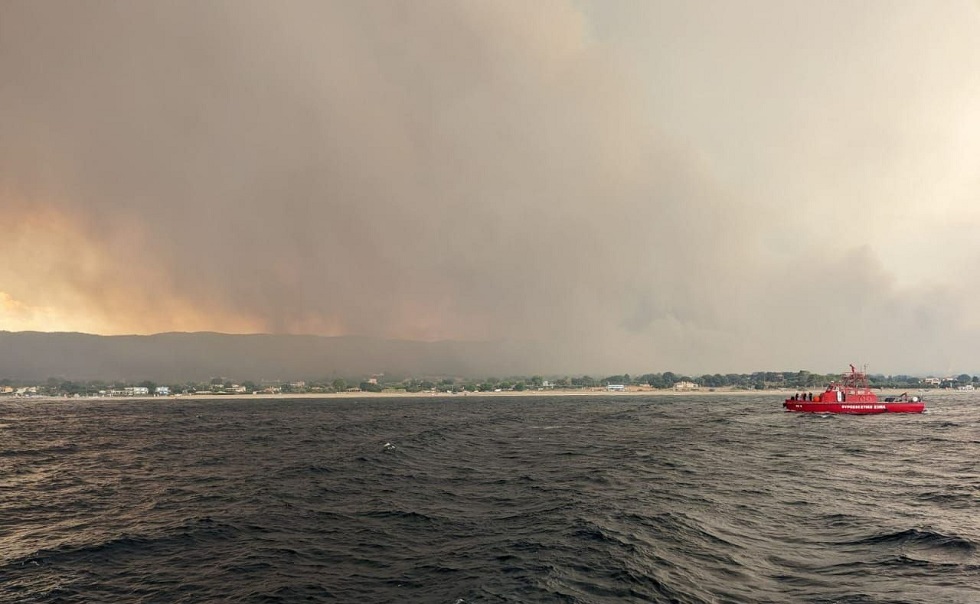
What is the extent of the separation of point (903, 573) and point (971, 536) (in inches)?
369

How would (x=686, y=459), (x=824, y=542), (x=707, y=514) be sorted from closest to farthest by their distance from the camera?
(x=824, y=542) → (x=707, y=514) → (x=686, y=459)

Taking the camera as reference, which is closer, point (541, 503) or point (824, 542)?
point (824, 542)

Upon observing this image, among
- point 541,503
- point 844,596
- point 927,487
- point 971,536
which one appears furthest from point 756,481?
point 844,596

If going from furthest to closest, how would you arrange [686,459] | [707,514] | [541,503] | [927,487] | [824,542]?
[686,459], [927,487], [541,503], [707,514], [824,542]

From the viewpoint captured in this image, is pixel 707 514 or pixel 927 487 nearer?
pixel 707 514

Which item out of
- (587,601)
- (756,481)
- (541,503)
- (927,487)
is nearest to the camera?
(587,601)

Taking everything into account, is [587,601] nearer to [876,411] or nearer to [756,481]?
[756,481]

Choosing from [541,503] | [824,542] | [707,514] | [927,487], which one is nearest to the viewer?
[824,542]

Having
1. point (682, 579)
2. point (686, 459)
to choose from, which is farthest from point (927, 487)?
point (682, 579)

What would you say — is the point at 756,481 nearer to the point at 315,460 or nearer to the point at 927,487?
the point at 927,487

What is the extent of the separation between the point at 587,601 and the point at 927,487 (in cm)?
3805

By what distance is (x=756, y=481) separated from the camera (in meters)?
41.8

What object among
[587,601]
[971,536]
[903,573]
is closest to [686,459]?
[971,536]

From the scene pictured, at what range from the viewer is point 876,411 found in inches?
4710
